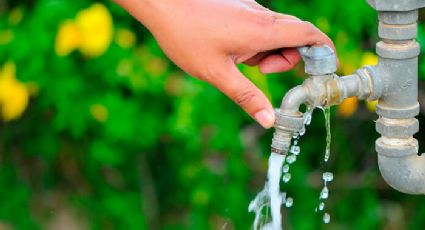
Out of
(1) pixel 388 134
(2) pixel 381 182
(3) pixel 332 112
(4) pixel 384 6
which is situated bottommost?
(2) pixel 381 182

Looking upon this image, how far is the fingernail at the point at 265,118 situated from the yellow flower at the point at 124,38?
1139mm

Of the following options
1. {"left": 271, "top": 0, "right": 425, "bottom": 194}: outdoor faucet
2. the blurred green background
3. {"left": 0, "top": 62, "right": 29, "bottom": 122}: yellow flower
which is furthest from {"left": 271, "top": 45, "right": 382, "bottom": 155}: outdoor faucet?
{"left": 0, "top": 62, "right": 29, "bottom": 122}: yellow flower

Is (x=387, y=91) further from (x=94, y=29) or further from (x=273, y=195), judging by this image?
(x=94, y=29)

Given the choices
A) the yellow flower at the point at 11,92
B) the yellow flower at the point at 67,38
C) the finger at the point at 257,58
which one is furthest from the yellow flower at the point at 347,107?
the finger at the point at 257,58

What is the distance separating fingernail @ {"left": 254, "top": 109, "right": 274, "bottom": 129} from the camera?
4.55ft

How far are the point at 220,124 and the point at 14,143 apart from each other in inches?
31.9

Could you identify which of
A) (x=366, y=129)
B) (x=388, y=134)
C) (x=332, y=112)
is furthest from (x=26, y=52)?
(x=388, y=134)

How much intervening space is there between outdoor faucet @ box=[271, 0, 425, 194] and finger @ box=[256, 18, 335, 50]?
19mm

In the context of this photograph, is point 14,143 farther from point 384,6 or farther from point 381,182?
point 384,6

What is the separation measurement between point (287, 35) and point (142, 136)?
1.17 metres

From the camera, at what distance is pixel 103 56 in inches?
97.3

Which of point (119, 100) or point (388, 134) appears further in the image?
point (119, 100)

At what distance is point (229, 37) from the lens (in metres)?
A: 1.41

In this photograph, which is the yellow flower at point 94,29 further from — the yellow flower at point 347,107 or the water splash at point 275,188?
the water splash at point 275,188
